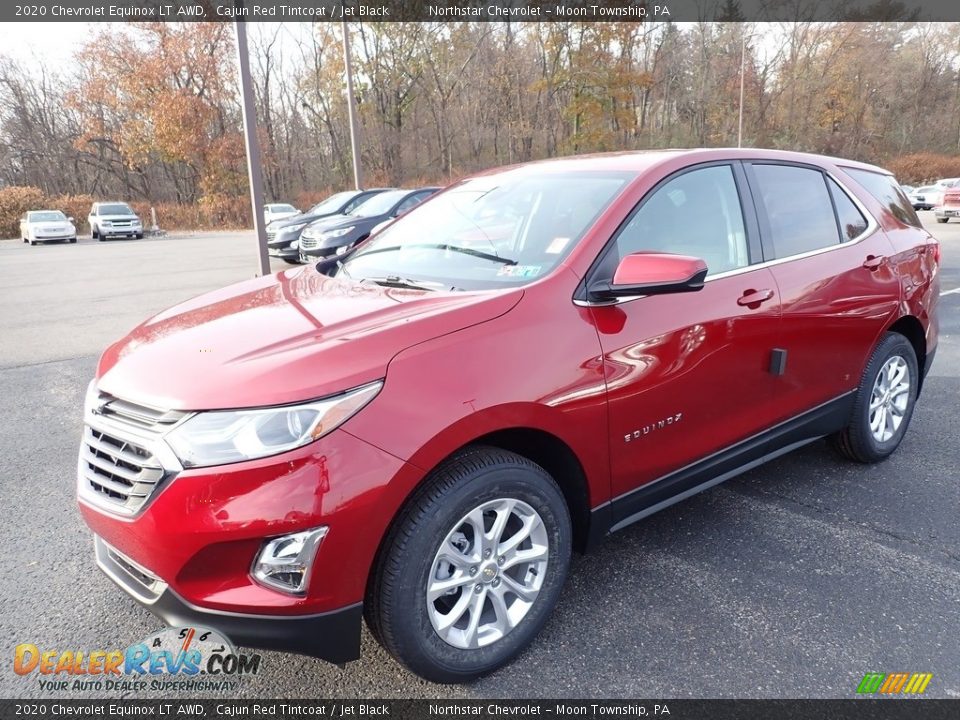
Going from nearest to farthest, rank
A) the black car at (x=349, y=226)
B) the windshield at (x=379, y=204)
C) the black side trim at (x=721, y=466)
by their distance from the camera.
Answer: the black side trim at (x=721, y=466) → the black car at (x=349, y=226) → the windshield at (x=379, y=204)

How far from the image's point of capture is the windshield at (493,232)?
2.68 meters

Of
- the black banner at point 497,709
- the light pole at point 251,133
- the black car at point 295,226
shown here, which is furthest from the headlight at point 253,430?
the black car at point 295,226

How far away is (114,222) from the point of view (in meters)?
27.7

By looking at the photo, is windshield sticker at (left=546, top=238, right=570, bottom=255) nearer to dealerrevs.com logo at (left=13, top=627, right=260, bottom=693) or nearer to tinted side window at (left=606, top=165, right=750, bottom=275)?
tinted side window at (left=606, top=165, right=750, bottom=275)

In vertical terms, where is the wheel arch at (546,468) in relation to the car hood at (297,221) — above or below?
below

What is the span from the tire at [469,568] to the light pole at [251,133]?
6691 millimetres

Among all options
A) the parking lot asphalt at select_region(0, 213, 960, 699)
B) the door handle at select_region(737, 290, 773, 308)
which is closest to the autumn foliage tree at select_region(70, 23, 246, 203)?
the parking lot asphalt at select_region(0, 213, 960, 699)

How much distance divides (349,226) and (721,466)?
34.1ft

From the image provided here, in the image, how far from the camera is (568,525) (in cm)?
246

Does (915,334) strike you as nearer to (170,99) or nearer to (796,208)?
(796,208)

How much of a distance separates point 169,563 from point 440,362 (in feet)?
3.17

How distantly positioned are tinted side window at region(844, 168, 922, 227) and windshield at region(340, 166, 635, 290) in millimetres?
2004

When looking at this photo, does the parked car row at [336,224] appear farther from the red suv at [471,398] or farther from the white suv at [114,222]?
the white suv at [114,222]

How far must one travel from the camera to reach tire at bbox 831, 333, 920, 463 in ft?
12.3
